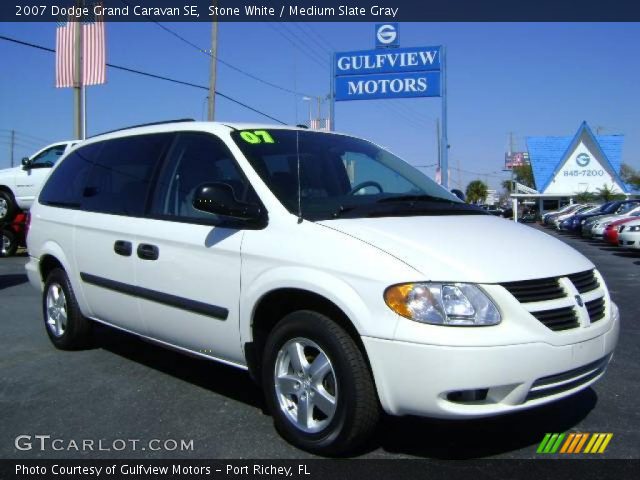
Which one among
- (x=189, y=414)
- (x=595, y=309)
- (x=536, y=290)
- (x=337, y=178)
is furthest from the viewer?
(x=337, y=178)

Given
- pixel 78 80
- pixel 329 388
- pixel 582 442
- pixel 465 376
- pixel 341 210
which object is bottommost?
pixel 582 442

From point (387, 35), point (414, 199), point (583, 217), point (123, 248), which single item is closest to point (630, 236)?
point (387, 35)

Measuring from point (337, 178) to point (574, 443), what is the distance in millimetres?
2134

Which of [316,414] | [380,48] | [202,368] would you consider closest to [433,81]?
[380,48]

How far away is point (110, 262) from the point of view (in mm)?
4508

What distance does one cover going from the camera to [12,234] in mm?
14477

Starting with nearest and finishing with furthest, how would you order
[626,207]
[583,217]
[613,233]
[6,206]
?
1. [6,206]
2. [613,233]
3. [626,207]
4. [583,217]

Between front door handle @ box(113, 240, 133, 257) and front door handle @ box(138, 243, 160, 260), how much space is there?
0.14 meters

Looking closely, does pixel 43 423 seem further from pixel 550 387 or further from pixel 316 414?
pixel 550 387

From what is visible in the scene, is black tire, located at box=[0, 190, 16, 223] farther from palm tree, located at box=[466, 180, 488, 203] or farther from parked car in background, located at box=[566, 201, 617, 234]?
palm tree, located at box=[466, 180, 488, 203]

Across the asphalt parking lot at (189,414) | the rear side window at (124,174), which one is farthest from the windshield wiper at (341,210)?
the rear side window at (124,174)

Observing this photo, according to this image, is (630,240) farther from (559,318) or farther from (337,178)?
(559,318)

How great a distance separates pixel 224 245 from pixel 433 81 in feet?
55.0

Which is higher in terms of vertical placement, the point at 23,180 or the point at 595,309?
the point at 23,180
